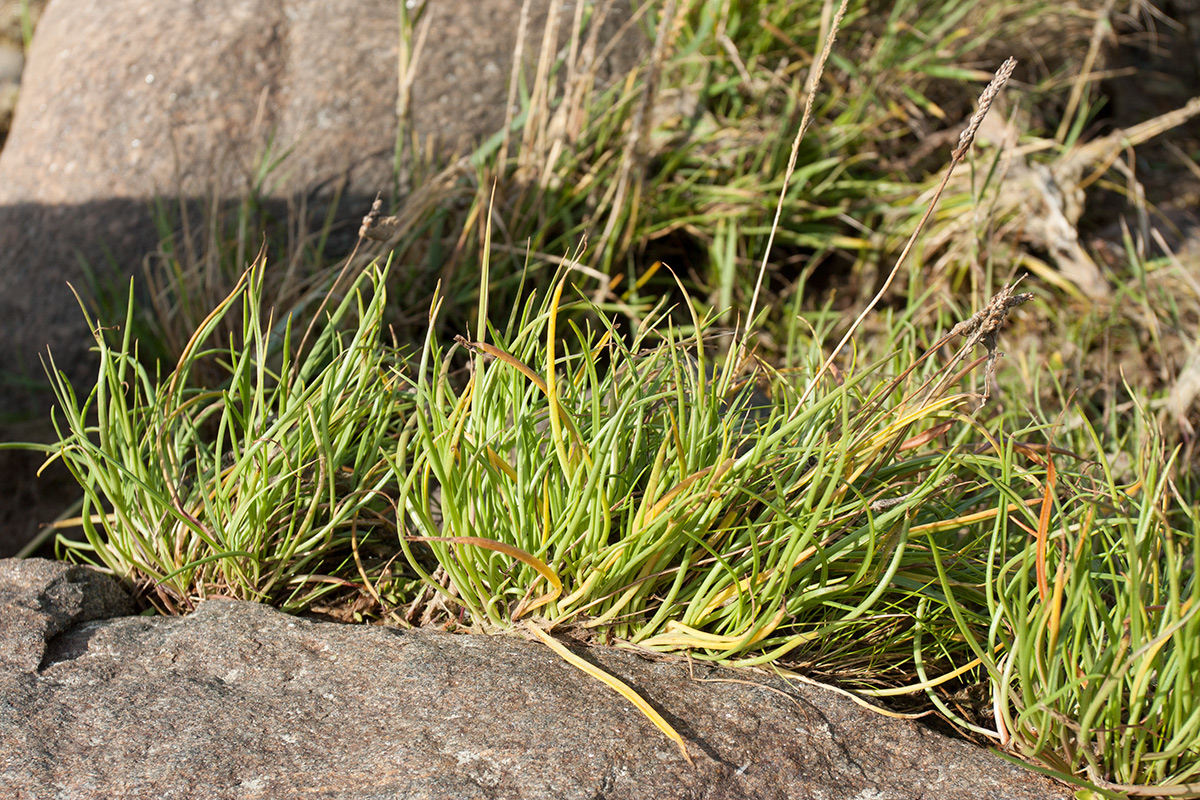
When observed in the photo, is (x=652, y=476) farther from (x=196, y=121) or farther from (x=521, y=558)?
(x=196, y=121)

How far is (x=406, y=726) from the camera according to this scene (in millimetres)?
1239

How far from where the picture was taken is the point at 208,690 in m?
1.31

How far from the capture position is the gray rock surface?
1.15m

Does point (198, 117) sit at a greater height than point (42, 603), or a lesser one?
greater

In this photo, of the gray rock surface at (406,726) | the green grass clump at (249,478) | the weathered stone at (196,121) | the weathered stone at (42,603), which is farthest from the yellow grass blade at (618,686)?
the weathered stone at (196,121)

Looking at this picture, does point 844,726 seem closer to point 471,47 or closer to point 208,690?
point 208,690

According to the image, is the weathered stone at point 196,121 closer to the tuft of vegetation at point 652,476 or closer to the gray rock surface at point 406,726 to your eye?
the tuft of vegetation at point 652,476

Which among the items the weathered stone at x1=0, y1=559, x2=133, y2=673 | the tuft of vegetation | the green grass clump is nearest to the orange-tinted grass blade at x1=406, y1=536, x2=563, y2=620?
the tuft of vegetation

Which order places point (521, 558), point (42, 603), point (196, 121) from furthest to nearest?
1. point (196, 121)
2. point (42, 603)
3. point (521, 558)

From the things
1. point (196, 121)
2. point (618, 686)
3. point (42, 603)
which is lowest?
point (42, 603)

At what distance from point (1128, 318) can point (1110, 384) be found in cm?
44

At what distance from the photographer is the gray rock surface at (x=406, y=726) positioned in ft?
3.78

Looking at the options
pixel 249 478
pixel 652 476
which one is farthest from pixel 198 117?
pixel 652 476

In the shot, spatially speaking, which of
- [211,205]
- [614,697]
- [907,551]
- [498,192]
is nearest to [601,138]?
[498,192]
